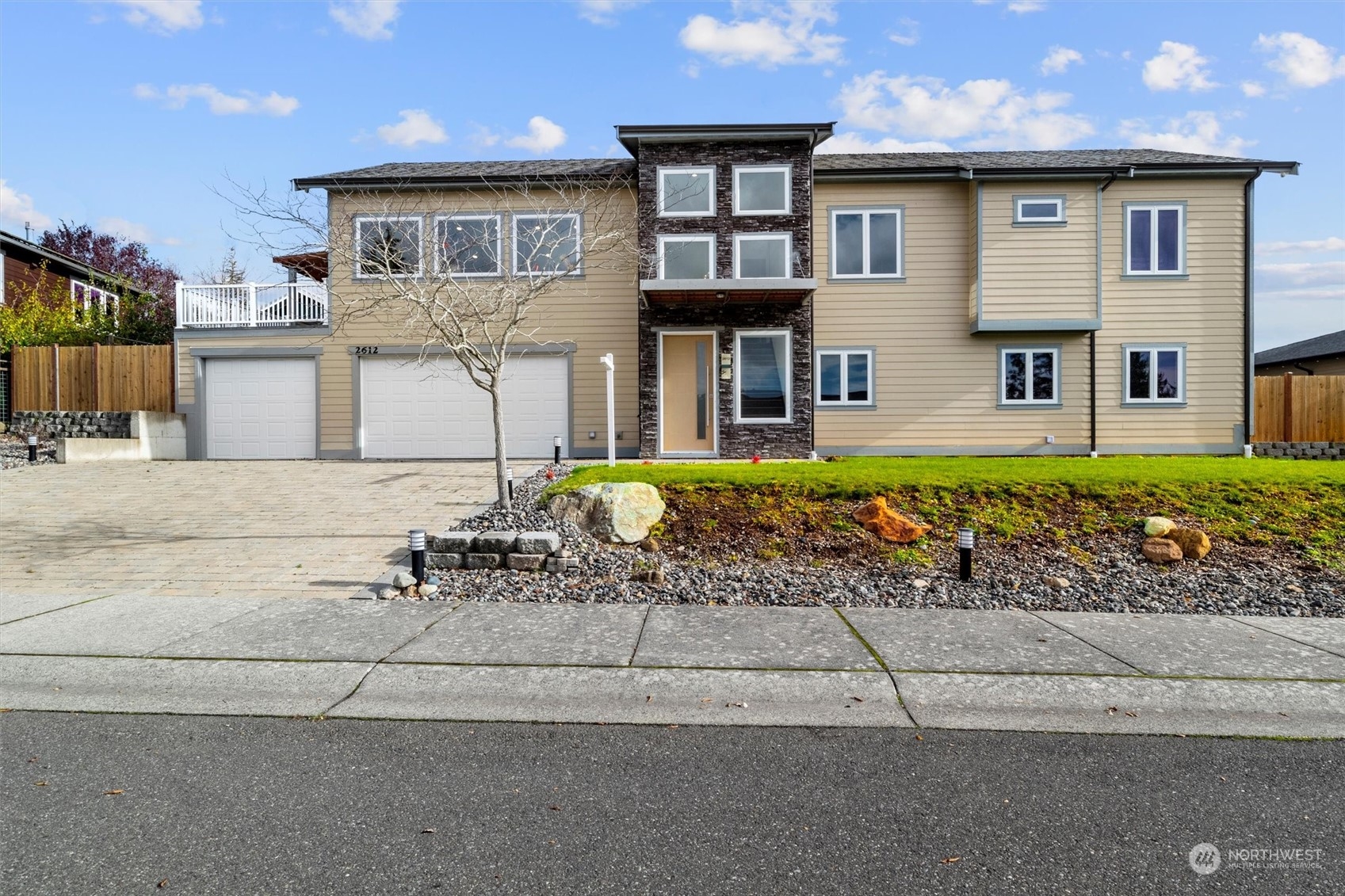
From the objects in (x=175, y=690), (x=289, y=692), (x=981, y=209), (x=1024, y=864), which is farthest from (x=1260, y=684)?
(x=981, y=209)

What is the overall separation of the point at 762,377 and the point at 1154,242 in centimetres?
912

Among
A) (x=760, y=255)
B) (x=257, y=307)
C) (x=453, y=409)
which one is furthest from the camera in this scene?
(x=257, y=307)

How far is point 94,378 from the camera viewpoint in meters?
17.9

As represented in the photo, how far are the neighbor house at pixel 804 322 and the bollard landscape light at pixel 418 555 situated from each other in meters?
9.13

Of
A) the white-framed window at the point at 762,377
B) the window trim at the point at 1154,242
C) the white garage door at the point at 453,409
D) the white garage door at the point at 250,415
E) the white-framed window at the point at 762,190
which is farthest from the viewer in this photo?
the white garage door at the point at 250,415

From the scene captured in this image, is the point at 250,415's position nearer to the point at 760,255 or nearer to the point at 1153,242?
the point at 760,255

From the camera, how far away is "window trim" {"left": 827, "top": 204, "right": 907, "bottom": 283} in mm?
16547

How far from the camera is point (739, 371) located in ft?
52.5

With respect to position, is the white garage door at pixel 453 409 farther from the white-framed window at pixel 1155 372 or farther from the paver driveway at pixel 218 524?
the white-framed window at pixel 1155 372

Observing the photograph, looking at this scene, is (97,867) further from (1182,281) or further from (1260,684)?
(1182,281)

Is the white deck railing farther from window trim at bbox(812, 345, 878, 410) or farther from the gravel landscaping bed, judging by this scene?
the gravel landscaping bed

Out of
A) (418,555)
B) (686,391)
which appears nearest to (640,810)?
(418,555)

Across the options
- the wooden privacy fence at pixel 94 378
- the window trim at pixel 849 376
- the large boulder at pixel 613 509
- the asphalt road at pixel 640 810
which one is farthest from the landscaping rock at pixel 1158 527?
the wooden privacy fence at pixel 94 378

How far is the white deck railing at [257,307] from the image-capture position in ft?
56.0
